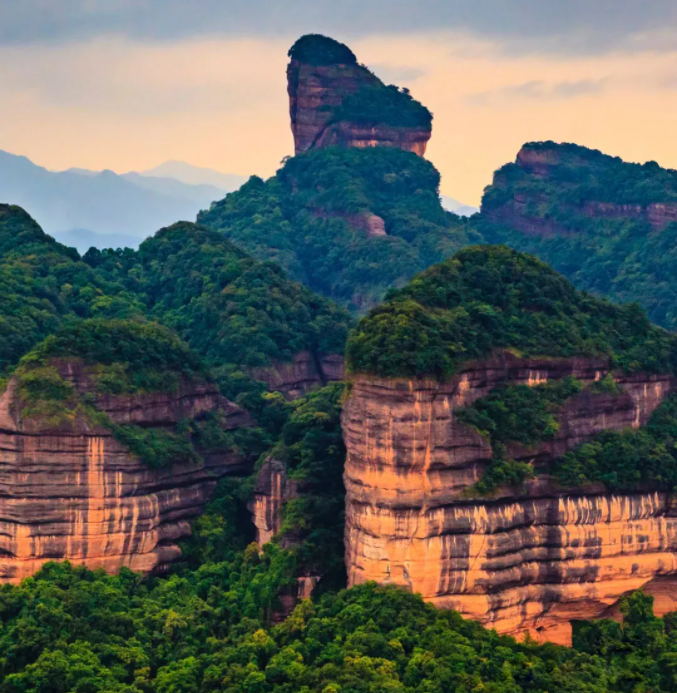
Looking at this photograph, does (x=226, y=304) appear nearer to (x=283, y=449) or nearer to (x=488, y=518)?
(x=283, y=449)

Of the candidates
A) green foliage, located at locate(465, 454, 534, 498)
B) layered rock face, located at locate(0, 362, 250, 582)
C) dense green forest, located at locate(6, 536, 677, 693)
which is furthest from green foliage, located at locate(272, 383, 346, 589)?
green foliage, located at locate(465, 454, 534, 498)

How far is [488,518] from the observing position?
57875mm

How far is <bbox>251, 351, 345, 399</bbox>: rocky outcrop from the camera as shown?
250 feet

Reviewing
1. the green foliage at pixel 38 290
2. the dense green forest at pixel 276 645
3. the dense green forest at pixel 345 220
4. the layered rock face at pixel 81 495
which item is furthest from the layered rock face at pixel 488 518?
the dense green forest at pixel 345 220

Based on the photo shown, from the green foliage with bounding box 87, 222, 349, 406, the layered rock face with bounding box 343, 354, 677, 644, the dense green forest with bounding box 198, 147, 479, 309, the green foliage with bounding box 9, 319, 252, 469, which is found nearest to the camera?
the layered rock face with bounding box 343, 354, 677, 644

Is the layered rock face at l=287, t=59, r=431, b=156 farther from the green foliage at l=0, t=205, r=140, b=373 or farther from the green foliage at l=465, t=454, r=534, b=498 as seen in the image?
the green foliage at l=465, t=454, r=534, b=498

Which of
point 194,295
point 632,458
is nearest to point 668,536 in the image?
point 632,458

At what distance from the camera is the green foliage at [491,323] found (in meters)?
57.8

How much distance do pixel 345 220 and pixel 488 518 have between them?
52.5m

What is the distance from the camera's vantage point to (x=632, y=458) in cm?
6034

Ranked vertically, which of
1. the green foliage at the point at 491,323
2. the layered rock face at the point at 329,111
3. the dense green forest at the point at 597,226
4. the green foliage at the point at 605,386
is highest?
the layered rock face at the point at 329,111

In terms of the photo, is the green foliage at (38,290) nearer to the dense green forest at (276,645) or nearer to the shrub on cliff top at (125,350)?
the shrub on cliff top at (125,350)

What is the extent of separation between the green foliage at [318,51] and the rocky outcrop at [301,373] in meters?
37.6

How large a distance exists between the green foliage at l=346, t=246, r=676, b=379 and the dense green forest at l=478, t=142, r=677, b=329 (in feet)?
102
